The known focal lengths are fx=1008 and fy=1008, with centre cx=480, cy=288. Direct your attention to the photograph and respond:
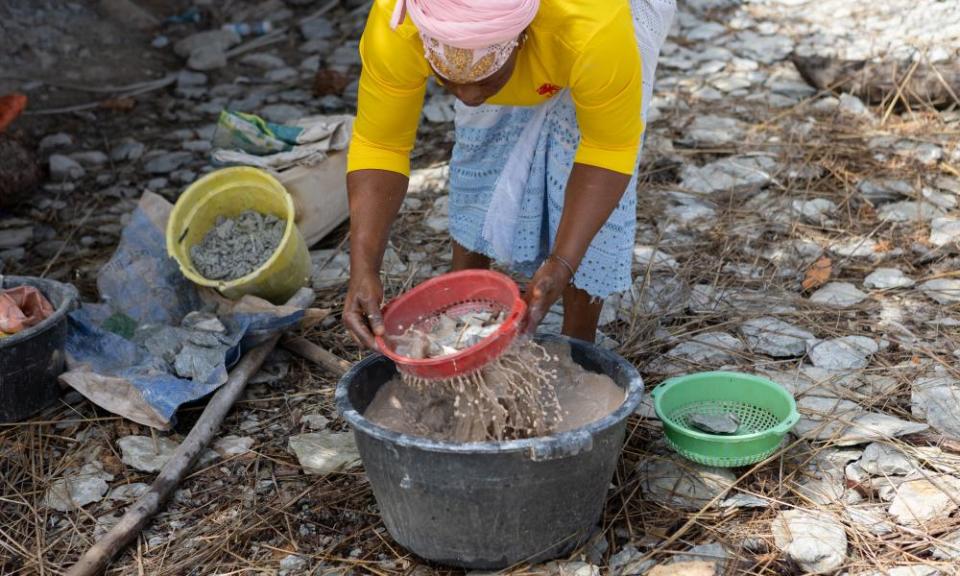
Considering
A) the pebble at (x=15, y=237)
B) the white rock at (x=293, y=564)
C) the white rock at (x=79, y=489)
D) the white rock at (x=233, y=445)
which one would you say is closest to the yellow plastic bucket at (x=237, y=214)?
the white rock at (x=233, y=445)

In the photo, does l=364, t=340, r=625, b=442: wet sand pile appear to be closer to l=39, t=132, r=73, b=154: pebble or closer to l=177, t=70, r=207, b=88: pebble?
l=39, t=132, r=73, b=154: pebble

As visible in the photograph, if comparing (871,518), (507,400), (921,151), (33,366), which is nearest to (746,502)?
(871,518)

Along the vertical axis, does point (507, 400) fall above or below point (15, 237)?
above

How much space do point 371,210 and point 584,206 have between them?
1.71 feet

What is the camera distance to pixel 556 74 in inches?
90.6

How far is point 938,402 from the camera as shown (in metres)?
2.83

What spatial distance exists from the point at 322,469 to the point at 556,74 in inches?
48.9

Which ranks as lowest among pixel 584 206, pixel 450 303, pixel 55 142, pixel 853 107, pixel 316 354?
pixel 55 142

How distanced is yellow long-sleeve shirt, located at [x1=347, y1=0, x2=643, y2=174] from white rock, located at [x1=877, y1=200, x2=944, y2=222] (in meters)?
2.10

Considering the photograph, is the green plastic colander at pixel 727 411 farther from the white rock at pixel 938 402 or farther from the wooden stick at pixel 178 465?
the wooden stick at pixel 178 465

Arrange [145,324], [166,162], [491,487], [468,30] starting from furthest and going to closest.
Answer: [166,162]
[145,324]
[491,487]
[468,30]

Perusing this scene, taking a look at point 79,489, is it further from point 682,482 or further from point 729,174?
point 729,174

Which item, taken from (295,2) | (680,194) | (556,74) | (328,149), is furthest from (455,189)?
(295,2)

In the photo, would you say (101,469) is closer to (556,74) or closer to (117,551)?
(117,551)
